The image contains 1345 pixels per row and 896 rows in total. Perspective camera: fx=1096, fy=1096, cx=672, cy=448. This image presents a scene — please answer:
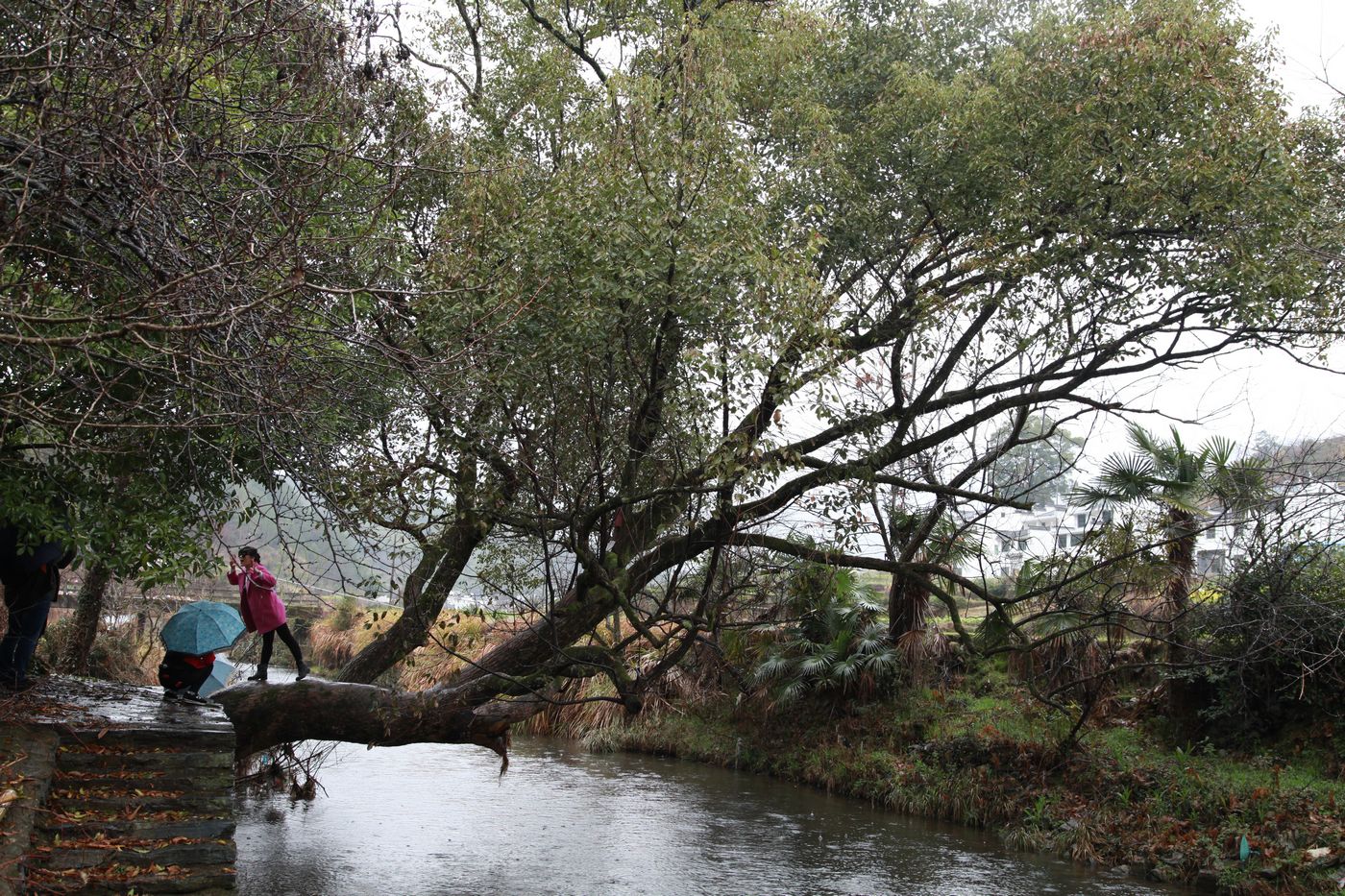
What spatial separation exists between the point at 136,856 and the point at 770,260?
19.3ft

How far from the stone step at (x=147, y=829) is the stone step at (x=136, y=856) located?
101 mm

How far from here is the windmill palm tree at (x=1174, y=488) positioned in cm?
1345

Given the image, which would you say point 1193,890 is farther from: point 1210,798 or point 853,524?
point 853,524

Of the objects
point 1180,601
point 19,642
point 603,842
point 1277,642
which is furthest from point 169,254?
point 1180,601

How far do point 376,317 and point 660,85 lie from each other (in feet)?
9.93

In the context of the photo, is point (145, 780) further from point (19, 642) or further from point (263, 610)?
point (263, 610)

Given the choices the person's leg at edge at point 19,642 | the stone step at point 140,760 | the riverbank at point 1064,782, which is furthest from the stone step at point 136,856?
the riverbank at point 1064,782

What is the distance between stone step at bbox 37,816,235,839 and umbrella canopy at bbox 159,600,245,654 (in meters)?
2.85

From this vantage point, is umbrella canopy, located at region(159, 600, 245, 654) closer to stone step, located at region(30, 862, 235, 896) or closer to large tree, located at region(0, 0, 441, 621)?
large tree, located at region(0, 0, 441, 621)

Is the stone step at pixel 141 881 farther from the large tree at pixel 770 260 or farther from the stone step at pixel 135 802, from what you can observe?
the large tree at pixel 770 260

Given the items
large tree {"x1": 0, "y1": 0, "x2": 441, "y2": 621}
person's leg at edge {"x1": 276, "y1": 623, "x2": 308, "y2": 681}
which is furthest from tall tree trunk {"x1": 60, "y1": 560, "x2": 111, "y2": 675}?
large tree {"x1": 0, "y1": 0, "x2": 441, "y2": 621}

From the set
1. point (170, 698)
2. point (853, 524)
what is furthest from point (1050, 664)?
point (170, 698)

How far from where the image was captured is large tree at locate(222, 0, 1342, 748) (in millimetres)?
8352

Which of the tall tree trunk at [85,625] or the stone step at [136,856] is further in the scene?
the tall tree trunk at [85,625]
